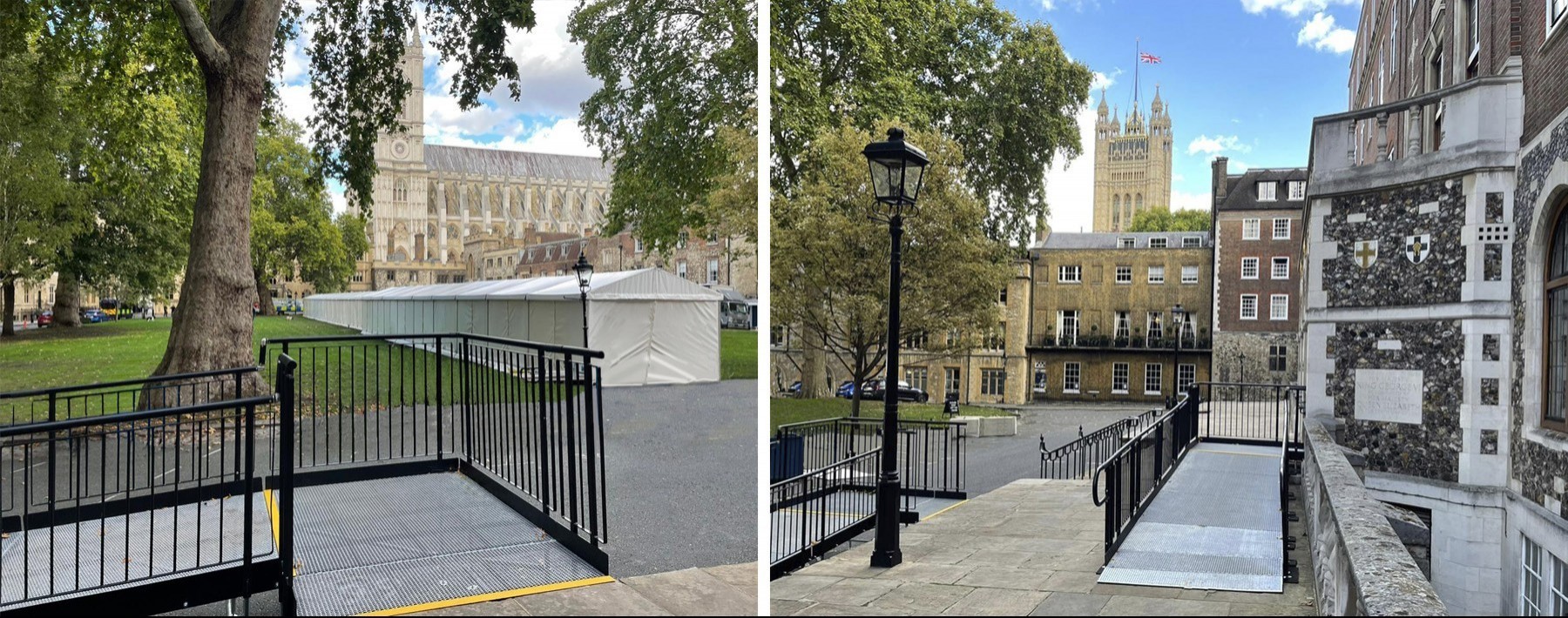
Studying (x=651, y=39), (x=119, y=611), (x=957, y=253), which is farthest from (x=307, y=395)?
(x=957, y=253)

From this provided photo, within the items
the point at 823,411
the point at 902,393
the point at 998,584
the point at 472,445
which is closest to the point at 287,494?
the point at 472,445

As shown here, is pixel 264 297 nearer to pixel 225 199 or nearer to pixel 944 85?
pixel 225 199

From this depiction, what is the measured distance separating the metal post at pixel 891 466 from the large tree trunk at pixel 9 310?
701cm

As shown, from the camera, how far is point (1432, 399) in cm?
785

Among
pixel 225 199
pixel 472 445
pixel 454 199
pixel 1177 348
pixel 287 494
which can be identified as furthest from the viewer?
pixel 1177 348

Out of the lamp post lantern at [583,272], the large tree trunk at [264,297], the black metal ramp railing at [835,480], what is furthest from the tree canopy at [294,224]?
the black metal ramp railing at [835,480]

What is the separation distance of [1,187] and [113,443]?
255 centimetres

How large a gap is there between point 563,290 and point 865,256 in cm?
255

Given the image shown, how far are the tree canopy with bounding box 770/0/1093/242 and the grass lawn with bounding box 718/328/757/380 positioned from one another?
2.89 metres

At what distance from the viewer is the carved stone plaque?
314 inches

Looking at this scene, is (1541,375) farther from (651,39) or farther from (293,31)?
(293,31)

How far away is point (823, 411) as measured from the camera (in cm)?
685

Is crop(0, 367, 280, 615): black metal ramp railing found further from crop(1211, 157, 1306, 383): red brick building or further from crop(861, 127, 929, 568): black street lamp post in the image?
crop(1211, 157, 1306, 383): red brick building

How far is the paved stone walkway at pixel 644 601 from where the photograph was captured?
2.96 metres
